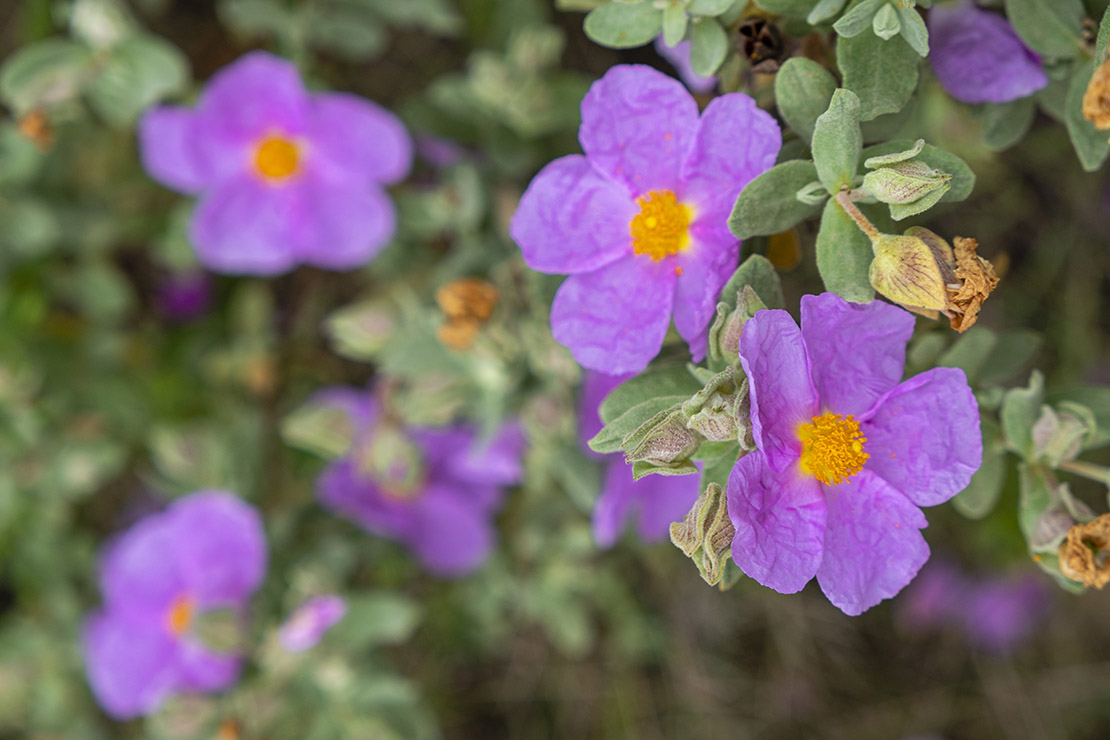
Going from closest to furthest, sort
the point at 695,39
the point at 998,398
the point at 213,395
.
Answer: the point at 695,39 < the point at 998,398 < the point at 213,395

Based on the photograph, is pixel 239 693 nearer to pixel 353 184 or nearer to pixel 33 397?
pixel 33 397

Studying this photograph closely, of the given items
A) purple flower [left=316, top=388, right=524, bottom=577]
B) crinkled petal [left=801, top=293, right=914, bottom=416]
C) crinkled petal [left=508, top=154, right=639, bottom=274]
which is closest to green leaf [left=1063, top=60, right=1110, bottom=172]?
crinkled petal [left=801, top=293, right=914, bottom=416]

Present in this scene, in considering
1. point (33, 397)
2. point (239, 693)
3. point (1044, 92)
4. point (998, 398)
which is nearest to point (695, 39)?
point (1044, 92)

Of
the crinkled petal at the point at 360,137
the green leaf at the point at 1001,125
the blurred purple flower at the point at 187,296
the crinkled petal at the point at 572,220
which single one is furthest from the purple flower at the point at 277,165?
the green leaf at the point at 1001,125

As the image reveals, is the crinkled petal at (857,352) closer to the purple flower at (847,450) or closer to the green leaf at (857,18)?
the purple flower at (847,450)

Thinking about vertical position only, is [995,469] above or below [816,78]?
below

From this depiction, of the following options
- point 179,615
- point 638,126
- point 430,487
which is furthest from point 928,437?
point 179,615
